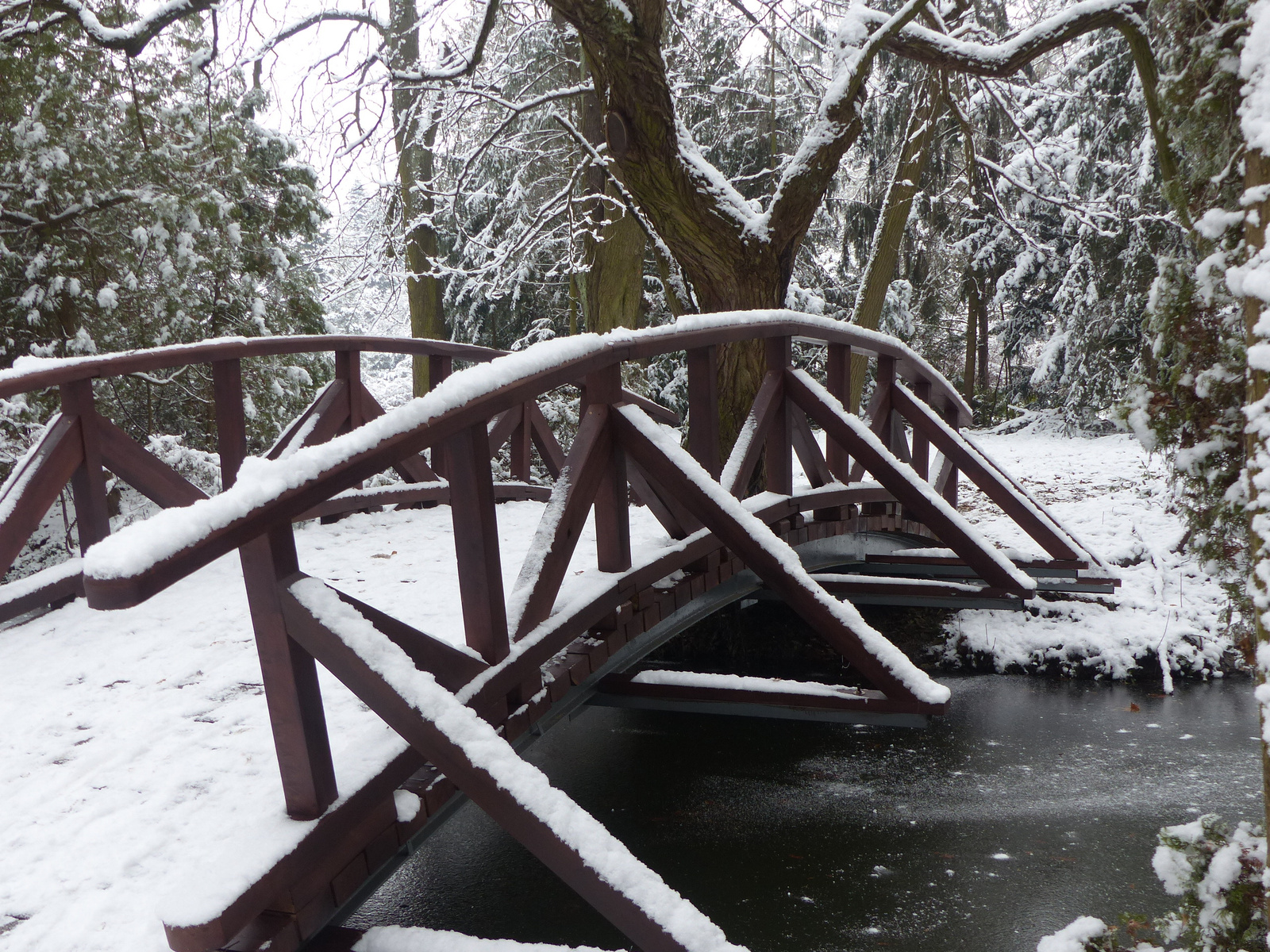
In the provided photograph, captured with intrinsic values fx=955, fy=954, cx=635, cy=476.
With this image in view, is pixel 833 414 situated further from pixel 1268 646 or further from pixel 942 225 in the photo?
pixel 942 225

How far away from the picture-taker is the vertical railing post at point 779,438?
16.0 ft

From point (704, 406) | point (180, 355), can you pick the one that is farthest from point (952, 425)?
point (180, 355)

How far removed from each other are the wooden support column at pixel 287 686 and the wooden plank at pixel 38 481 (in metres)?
2.24

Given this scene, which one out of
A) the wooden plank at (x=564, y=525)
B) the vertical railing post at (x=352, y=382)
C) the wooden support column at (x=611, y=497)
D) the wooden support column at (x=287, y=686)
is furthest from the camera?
the vertical railing post at (x=352, y=382)

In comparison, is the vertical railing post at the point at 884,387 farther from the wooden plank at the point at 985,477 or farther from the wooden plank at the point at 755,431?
the wooden plank at the point at 755,431

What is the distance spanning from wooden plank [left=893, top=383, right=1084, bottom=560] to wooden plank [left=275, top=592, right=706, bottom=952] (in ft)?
15.7

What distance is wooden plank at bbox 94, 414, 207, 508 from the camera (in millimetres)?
4328

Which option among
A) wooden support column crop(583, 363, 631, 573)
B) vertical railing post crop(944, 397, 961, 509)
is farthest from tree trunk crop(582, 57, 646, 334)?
wooden support column crop(583, 363, 631, 573)

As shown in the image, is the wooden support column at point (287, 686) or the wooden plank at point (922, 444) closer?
the wooden support column at point (287, 686)

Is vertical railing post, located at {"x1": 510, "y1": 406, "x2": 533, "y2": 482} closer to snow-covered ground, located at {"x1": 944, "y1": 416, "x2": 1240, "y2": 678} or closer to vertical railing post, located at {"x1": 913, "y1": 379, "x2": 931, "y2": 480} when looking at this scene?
vertical railing post, located at {"x1": 913, "y1": 379, "x2": 931, "y2": 480}

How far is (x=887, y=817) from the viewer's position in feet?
17.6

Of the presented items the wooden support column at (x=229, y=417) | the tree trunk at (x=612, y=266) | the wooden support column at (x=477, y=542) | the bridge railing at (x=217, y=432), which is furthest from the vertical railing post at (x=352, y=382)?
the tree trunk at (x=612, y=266)

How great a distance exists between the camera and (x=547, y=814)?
2275 millimetres

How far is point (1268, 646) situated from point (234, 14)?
789cm
